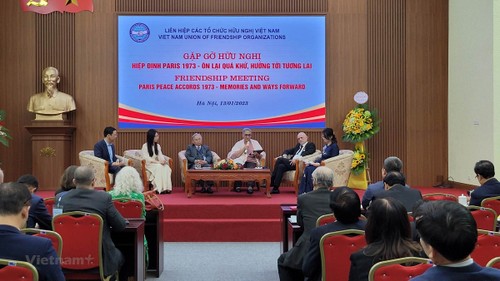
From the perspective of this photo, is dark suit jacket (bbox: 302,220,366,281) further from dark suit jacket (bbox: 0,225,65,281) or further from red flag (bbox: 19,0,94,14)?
red flag (bbox: 19,0,94,14)

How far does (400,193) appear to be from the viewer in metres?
4.55

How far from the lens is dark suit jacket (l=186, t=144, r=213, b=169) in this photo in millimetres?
9578

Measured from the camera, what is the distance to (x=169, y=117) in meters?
10.7

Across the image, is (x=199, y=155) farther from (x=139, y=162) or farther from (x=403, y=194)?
(x=403, y=194)

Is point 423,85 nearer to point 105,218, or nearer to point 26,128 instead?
point 26,128

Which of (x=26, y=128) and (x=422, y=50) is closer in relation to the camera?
(x=26, y=128)

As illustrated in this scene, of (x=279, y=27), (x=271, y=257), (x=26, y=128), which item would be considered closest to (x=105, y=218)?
(x=271, y=257)

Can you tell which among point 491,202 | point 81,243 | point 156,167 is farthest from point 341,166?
point 81,243

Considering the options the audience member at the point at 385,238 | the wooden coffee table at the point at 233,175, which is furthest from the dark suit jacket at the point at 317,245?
the wooden coffee table at the point at 233,175

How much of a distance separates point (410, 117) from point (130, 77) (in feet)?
16.9

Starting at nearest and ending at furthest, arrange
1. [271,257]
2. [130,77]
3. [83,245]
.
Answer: [83,245], [271,257], [130,77]

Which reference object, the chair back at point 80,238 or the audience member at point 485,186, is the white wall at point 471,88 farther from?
the chair back at point 80,238

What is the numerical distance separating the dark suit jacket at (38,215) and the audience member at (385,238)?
7.40ft

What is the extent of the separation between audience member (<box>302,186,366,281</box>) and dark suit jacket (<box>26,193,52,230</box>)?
1.80 metres
